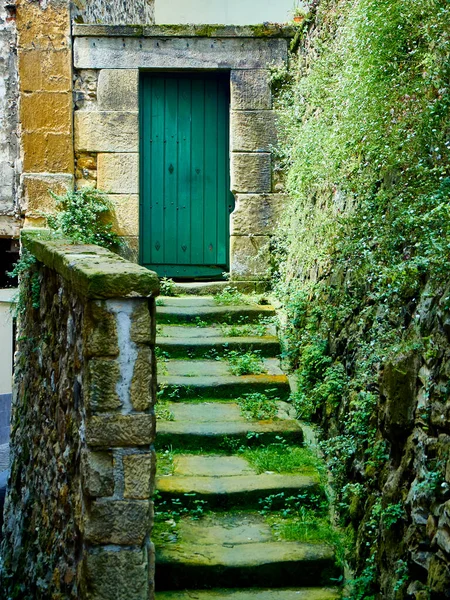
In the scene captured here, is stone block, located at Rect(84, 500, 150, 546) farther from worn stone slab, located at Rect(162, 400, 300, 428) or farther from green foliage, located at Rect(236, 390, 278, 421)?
green foliage, located at Rect(236, 390, 278, 421)

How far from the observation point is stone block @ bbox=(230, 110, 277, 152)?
8047 millimetres

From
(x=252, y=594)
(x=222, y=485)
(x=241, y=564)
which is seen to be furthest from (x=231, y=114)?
(x=252, y=594)

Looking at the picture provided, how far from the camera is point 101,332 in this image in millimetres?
3273

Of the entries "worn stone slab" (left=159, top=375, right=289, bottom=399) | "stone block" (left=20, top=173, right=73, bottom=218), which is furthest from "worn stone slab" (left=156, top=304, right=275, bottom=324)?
"stone block" (left=20, top=173, right=73, bottom=218)

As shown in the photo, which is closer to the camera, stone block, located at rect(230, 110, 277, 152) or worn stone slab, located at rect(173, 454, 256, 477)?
worn stone slab, located at rect(173, 454, 256, 477)

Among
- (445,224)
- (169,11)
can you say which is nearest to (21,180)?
(169,11)

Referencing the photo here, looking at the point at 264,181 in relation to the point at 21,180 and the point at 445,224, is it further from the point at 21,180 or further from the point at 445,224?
the point at 445,224

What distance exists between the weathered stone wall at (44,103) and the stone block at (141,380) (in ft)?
16.3

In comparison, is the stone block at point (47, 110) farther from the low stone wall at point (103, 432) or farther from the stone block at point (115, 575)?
the stone block at point (115, 575)

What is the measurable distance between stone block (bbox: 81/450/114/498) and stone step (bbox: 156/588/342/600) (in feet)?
4.19

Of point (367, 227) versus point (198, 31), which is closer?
point (367, 227)

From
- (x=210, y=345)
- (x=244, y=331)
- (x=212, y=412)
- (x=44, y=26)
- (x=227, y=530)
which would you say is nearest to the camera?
(x=227, y=530)

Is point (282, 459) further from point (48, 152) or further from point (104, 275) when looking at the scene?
point (48, 152)

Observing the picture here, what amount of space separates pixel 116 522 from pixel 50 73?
5664 mm
